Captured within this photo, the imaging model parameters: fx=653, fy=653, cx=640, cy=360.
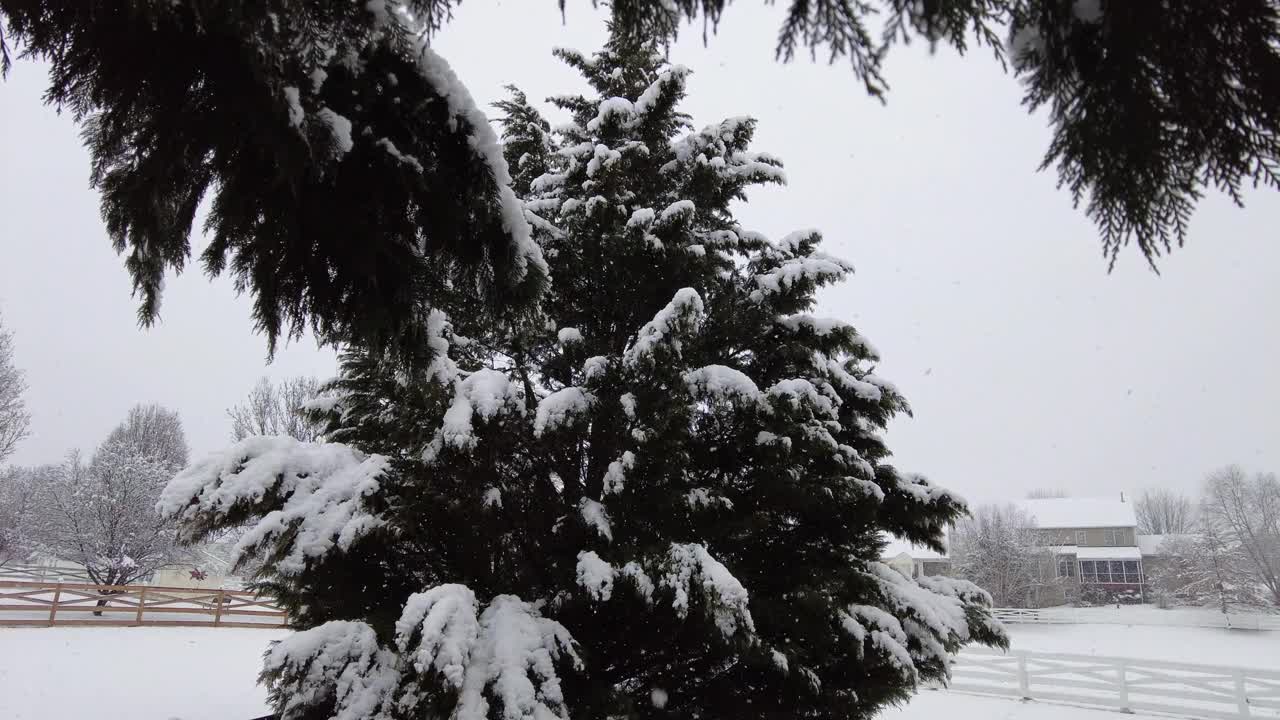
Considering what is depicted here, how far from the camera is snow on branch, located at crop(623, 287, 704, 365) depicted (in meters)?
4.60

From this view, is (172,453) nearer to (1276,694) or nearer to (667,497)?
(667,497)

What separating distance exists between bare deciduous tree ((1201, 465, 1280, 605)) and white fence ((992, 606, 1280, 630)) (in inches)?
160

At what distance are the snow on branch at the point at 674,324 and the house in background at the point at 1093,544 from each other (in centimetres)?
4609

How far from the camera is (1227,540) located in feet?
125

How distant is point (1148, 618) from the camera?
116 feet

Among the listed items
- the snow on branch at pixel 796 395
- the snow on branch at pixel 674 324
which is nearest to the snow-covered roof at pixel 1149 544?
the snow on branch at pixel 796 395

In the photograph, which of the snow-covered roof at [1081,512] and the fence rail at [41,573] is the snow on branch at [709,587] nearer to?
the fence rail at [41,573]

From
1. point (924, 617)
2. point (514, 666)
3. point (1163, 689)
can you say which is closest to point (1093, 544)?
point (1163, 689)

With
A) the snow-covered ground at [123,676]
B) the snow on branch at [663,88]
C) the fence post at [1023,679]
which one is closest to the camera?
the snow on branch at [663,88]

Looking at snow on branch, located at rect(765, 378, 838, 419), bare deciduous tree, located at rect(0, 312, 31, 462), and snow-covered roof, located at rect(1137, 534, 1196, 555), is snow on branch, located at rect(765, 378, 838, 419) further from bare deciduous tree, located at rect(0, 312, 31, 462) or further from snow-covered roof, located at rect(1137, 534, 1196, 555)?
snow-covered roof, located at rect(1137, 534, 1196, 555)

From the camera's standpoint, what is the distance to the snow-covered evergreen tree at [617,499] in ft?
13.3

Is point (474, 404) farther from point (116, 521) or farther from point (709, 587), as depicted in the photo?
point (116, 521)

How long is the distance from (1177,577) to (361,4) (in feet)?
174

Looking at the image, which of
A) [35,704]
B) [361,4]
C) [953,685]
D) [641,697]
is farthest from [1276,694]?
[35,704]
